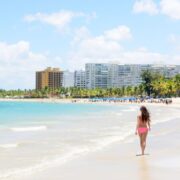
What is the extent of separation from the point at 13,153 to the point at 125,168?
551 cm

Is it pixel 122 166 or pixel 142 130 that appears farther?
pixel 142 130

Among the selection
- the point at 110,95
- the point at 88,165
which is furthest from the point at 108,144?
the point at 110,95

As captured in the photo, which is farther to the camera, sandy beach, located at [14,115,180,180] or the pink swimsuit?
the pink swimsuit

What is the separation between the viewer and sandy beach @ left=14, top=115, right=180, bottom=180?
1086 centimetres

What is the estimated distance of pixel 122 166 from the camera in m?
12.3

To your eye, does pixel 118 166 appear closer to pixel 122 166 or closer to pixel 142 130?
pixel 122 166

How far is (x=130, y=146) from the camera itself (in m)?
17.3

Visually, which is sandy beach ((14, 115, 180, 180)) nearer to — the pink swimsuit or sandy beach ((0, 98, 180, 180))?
sandy beach ((0, 98, 180, 180))

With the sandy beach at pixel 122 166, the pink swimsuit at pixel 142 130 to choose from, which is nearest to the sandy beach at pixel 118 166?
the sandy beach at pixel 122 166

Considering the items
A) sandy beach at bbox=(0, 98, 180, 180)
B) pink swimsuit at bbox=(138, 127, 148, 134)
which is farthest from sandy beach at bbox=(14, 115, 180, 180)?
pink swimsuit at bbox=(138, 127, 148, 134)

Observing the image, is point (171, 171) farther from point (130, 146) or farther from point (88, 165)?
point (130, 146)

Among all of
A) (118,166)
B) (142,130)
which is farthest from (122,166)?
(142,130)

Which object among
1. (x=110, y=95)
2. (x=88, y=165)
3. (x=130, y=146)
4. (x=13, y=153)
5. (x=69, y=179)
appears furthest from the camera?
(x=110, y=95)

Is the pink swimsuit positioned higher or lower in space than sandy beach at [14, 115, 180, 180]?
higher
